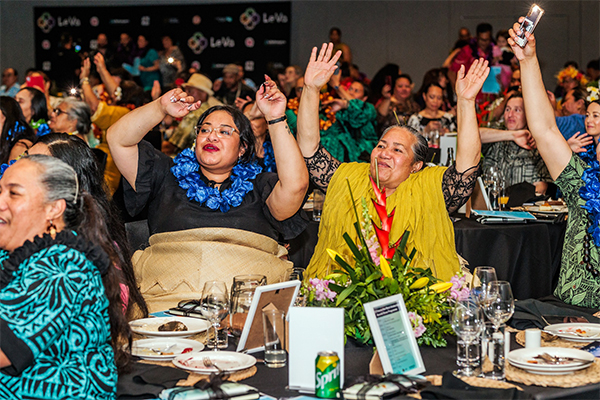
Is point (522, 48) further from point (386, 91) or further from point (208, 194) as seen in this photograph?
point (386, 91)

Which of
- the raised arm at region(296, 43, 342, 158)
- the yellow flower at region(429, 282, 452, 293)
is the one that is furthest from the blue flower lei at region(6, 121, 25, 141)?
the yellow flower at region(429, 282, 452, 293)

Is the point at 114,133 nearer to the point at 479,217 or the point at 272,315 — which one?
the point at 272,315

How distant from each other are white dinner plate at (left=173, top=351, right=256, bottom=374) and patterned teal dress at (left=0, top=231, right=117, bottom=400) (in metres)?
0.22

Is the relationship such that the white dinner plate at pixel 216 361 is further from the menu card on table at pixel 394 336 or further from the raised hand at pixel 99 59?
the raised hand at pixel 99 59

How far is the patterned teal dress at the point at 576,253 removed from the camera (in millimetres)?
2881

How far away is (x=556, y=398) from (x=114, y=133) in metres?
2.09

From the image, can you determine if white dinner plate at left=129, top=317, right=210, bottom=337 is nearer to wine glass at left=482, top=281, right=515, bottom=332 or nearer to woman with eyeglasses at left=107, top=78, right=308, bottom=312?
woman with eyeglasses at left=107, top=78, right=308, bottom=312

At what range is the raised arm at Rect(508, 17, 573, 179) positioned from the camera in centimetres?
279

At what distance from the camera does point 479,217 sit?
415 centimetres

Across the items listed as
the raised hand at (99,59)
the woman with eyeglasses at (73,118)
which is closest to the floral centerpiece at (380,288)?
the woman with eyeglasses at (73,118)

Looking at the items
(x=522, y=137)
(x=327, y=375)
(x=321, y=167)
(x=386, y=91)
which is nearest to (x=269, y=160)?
(x=321, y=167)

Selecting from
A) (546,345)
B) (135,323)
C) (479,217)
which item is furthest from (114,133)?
(479,217)

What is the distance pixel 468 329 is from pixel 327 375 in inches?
16.3

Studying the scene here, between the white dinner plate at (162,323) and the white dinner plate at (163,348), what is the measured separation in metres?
0.02
